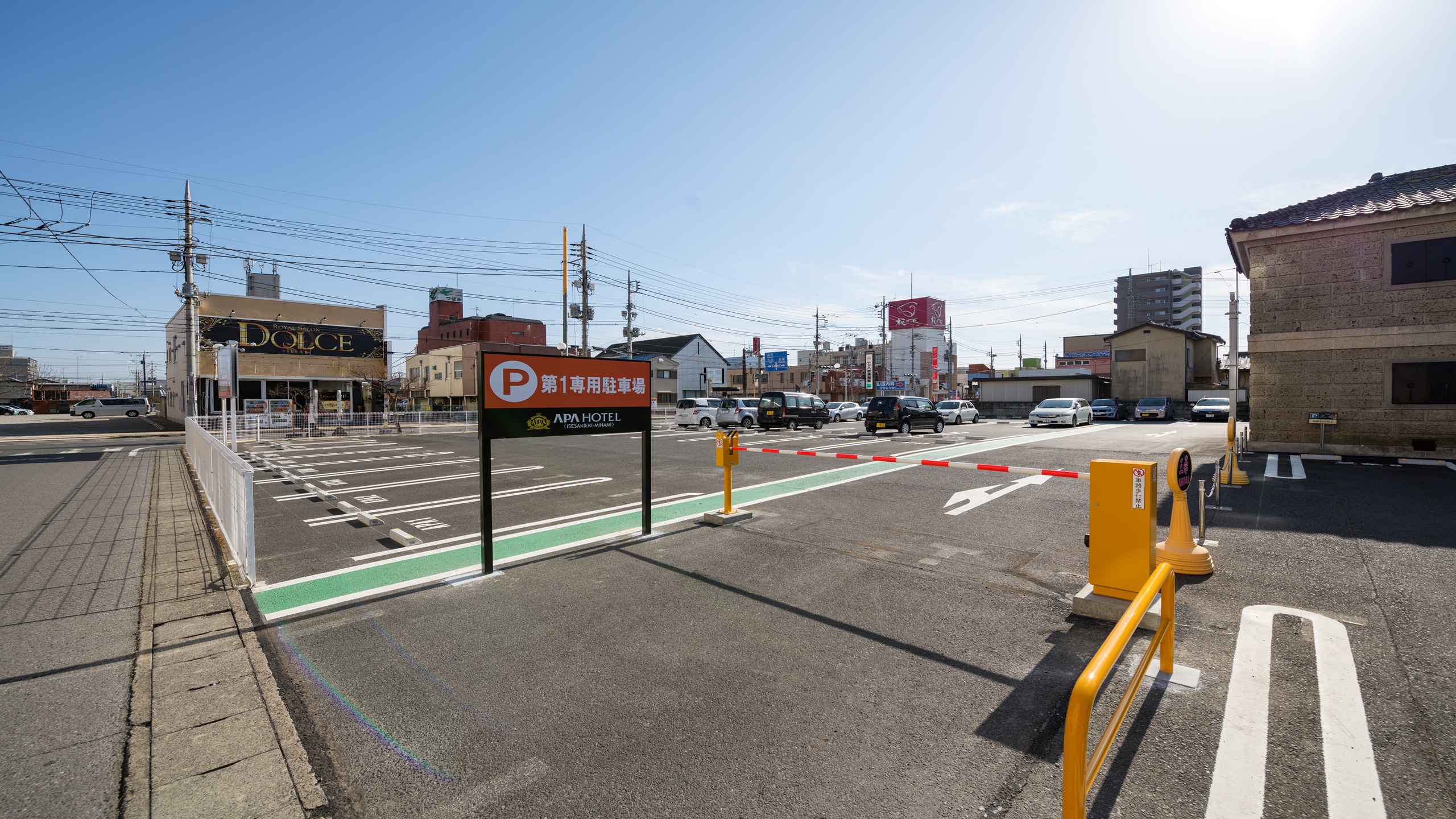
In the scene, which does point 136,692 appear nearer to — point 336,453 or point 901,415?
point 336,453

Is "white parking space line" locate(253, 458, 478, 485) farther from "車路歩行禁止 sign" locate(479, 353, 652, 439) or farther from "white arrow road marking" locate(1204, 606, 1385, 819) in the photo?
"white arrow road marking" locate(1204, 606, 1385, 819)

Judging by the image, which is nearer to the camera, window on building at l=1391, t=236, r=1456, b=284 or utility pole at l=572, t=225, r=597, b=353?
window on building at l=1391, t=236, r=1456, b=284

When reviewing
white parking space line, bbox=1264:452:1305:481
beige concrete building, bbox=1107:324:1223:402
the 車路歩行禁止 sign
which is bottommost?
white parking space line, bbox=1264:452:1305:481

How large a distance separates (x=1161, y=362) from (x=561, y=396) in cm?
4876

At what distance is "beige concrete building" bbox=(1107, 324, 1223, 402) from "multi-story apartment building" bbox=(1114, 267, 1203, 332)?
67.9 m

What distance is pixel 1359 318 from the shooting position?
14461 mm

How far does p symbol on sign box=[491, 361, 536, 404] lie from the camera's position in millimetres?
5828

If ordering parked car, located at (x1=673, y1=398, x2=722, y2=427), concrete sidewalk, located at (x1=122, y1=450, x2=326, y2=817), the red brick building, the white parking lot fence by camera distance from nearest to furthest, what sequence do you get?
concrete sidewalk, located at (x1=122, y1=450, x2=326, y2=817), the white parking lot fence, parked car, located at (x1=673, y1=398, x2=722, y2=427), the red brick building

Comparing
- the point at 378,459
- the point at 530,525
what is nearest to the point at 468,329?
the point at 378,459

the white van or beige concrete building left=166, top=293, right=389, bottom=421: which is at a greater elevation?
beige concrete building left=166, top=293, right=389, bottom=421

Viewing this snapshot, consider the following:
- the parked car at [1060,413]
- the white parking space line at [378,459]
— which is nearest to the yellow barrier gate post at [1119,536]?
the white parking space line at [378,459]

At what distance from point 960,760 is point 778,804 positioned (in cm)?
93

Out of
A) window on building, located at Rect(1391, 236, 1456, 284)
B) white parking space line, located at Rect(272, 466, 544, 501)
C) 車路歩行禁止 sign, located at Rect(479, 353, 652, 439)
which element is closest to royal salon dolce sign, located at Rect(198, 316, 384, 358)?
white parking space line, located at Rect(272, 466, 544, 501)

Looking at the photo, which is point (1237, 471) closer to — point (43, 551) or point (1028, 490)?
point (1028, 490)
